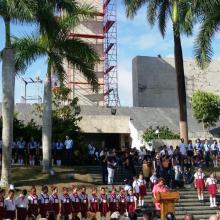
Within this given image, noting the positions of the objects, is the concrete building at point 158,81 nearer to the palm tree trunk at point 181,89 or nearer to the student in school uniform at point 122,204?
the palm tree trunk at point 181,89

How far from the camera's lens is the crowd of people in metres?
30.1

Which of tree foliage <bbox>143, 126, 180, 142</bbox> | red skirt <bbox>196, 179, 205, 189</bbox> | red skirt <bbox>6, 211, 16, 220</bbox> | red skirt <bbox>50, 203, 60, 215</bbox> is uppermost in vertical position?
tree foliage <bbox>143, 126, 180, 142</bbox>

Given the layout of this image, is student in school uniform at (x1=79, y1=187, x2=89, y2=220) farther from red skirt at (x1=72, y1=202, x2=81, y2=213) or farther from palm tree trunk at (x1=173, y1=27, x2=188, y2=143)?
palm tree trunk at (x1=173, y1=27, x2=188, y2=143)

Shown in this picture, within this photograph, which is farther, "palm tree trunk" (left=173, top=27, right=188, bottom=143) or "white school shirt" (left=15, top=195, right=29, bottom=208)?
"palm tree trunk" (left=173, top=27, right=188, bottom=143)

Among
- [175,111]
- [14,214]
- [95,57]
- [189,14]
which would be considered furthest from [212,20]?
[175,111]

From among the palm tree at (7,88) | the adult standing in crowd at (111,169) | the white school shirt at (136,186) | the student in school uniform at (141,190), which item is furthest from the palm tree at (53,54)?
the student in school uniform at (141,190)

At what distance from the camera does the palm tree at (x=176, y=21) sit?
96.8 feet

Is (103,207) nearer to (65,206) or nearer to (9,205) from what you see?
(65,206)

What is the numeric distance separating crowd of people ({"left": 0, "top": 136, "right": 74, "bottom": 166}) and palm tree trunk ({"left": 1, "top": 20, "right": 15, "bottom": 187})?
4.99m

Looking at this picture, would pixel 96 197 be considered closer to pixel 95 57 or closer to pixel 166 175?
pixel 166 175

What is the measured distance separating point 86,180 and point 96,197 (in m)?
5.55

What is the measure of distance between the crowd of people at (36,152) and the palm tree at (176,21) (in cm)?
664

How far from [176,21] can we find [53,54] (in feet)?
23.7

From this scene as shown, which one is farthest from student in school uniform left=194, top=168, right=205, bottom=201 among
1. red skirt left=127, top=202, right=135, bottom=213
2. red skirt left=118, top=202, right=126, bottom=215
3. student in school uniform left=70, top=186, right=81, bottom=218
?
student in school uniform left=70, top=186, right=81, bottom=218
